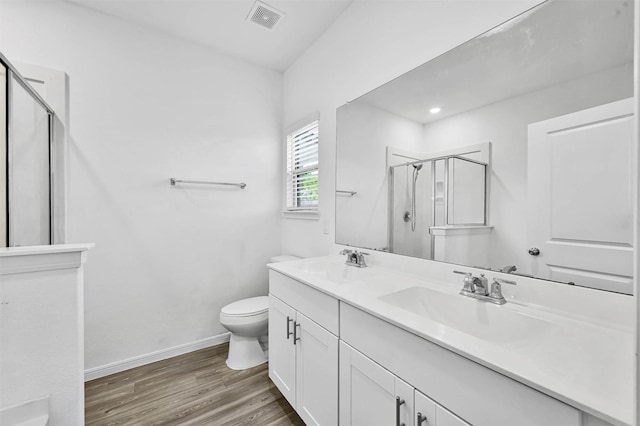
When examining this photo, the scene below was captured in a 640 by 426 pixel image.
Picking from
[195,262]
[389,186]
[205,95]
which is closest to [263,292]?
[195,262]

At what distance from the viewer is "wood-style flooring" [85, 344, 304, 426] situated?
1.51 m

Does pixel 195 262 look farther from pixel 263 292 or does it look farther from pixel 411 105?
pixel 411 105

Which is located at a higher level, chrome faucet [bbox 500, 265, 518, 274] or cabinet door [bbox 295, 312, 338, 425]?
chrome faucet [bbox 500, 265, 518, 274]

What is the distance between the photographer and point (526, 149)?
1.01 metres

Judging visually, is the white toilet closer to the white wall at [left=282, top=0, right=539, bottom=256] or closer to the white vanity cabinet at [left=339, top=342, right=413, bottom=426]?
the white wall at [left=282, top=0, right=539, bottom=256]

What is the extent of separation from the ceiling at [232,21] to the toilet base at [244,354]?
250 centimetres

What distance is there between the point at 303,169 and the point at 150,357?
2.02 meters

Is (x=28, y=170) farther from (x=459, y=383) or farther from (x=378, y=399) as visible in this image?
(x=459, y=383)

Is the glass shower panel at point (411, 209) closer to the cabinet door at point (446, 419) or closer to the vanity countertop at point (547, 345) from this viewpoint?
the vanity countertop at point (547, 345)

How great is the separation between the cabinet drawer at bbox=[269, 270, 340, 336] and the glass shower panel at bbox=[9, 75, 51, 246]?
139 centimetres

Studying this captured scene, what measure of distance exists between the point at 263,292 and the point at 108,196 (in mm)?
1541

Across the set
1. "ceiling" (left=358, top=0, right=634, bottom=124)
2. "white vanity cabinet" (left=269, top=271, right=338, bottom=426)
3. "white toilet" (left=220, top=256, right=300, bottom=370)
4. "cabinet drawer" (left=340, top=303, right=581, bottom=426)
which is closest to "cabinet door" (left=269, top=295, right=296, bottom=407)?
"white vanity cabinet" (left=269, top=271, right=338, bottom=426)

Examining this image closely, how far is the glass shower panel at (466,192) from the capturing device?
1.15 m

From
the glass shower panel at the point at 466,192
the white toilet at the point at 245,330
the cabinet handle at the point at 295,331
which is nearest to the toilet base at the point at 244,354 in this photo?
the white toilet at the point at 245,330
